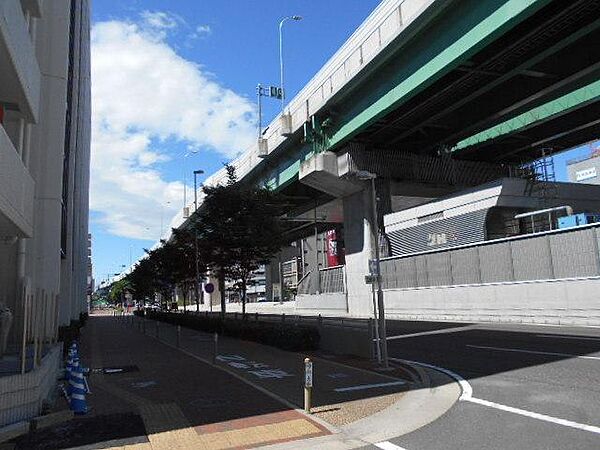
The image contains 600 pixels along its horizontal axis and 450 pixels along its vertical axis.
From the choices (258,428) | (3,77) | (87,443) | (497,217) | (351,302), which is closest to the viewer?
(87,443)

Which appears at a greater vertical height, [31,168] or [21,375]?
[31,168]

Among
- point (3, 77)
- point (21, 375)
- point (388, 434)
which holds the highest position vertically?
point (3, 77)

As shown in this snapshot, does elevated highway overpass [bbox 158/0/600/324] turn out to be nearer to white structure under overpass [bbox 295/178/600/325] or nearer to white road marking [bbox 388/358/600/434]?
white structure under overpass [bbox 295/178/600/325]

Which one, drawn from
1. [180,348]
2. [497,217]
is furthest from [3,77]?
[497,217]

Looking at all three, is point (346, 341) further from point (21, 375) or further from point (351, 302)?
point (351, 302)

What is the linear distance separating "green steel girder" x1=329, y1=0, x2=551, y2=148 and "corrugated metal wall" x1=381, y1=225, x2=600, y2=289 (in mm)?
9456

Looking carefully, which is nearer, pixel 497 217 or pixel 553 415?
pixel 553 415

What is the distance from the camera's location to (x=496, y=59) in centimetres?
2669

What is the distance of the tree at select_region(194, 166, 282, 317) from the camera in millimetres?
25141

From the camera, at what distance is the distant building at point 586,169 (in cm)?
11462

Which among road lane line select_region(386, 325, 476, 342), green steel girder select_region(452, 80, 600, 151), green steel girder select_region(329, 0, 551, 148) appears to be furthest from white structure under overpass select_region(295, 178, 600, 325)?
green steel girder select_region(329, 0, 551, 148)

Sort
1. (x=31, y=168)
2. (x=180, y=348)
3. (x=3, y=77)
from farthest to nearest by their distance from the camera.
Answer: (x=180, y=348)
(x=31, y=168)
(x=3, y=77)

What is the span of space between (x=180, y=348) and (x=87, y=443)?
45.4 feet

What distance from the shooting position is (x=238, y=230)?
2517 centimetres
